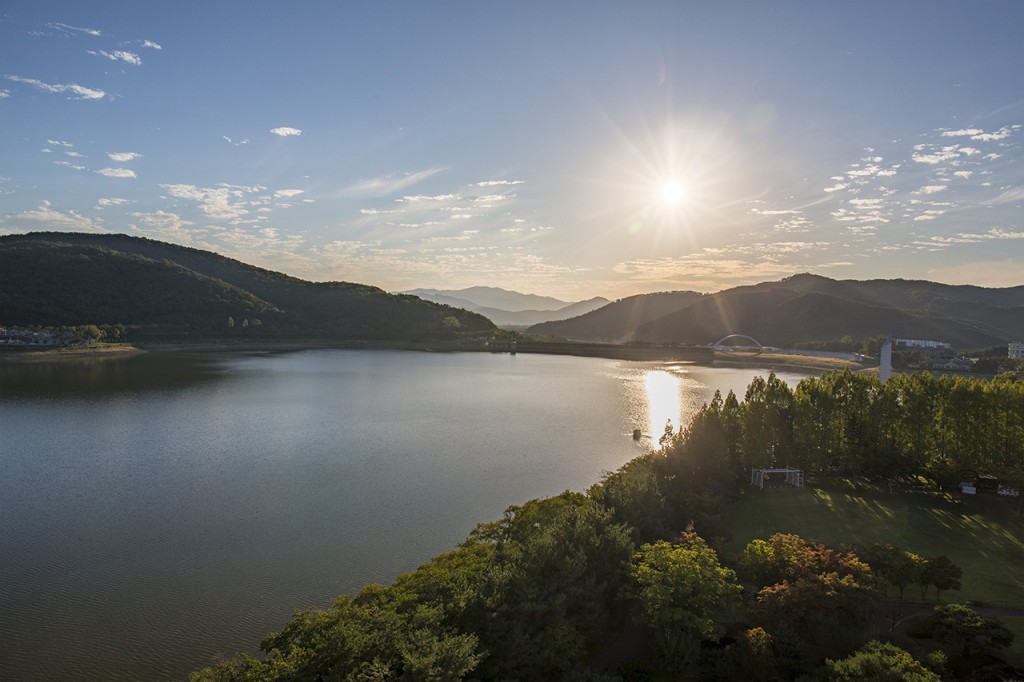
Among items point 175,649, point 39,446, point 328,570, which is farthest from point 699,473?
point 39,446

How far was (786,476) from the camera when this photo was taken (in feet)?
129

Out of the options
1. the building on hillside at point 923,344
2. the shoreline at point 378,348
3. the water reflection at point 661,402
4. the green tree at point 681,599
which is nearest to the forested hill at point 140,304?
the shoreline at point 378,348

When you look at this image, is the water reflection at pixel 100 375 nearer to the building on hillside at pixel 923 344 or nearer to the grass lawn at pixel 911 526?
the grass lawn at pixel 911 526

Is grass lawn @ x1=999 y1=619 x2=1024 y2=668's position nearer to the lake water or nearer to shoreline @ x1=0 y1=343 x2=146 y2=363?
the lake water

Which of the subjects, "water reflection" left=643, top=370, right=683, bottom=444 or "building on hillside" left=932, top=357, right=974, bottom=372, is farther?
"building on hillside" left=932, top=357, right=974, bottom=372

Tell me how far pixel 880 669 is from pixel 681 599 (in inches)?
228

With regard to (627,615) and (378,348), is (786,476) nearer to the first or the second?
(627,615)

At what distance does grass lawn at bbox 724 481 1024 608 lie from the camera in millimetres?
24697

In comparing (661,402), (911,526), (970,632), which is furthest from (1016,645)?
(661,402)

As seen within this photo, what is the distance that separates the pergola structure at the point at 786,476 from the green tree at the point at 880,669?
879 inches

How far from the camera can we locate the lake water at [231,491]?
2262 cm

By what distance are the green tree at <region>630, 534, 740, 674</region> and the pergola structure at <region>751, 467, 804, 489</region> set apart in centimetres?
1918

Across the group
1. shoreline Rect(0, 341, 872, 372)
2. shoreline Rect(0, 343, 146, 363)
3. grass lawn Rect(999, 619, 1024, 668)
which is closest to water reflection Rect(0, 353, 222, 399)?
shoreline Rect(0, 343, 146, 363)

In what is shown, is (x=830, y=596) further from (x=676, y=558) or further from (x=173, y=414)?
(x=173, y=414)
